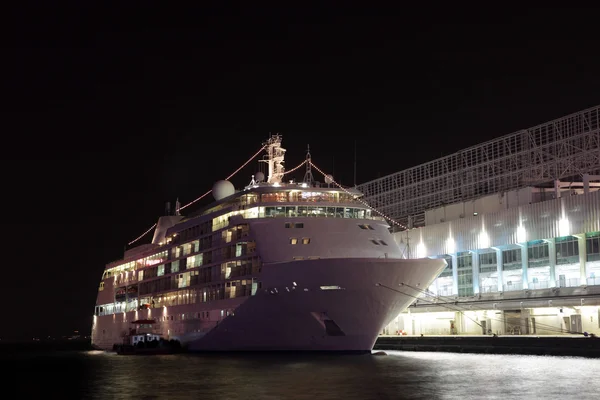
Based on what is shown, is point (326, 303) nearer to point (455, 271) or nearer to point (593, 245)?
point (593, 245)

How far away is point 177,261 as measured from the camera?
231ft

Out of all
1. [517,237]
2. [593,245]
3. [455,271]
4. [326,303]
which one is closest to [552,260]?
[517,237]

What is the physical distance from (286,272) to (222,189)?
70.3 feet

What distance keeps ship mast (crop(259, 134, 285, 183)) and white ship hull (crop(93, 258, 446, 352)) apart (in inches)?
692

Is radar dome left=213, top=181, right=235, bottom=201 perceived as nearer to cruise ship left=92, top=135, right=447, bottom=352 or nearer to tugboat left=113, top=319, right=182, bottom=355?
cruise ship left=92, top=135, right=447, bottom=352

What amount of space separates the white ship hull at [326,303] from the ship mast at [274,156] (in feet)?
57.7

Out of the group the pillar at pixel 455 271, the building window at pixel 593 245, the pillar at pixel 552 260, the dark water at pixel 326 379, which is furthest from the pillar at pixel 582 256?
the pillar at pixel 455 271

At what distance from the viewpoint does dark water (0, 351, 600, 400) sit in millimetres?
32062

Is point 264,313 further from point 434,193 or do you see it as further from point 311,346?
point 434,193

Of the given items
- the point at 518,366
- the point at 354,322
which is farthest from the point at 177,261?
the point at 518,366

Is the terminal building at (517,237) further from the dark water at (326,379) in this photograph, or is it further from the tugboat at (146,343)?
the tugboat at (146,343)

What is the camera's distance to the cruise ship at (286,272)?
51688 mm

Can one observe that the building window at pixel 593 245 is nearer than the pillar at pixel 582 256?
Yes

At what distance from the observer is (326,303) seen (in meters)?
51.4
